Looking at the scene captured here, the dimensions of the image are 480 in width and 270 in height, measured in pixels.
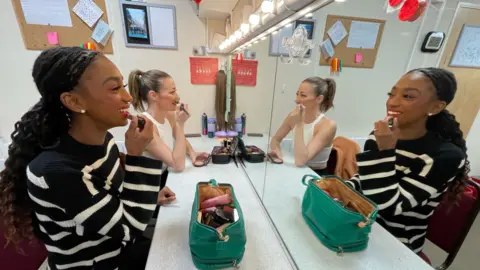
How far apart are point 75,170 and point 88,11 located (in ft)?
5.15

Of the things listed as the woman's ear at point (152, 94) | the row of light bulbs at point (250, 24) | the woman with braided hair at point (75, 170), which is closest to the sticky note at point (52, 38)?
the woman's ear at point (152, 94)

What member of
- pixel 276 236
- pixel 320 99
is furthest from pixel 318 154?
pixel 276 236

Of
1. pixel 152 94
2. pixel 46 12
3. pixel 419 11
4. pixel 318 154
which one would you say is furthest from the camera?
pixel 46 12

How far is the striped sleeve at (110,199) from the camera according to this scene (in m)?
0.50

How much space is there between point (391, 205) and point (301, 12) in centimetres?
67

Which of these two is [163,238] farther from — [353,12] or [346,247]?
[353,12]

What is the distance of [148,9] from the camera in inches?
60.0

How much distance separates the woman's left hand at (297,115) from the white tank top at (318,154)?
33 mm

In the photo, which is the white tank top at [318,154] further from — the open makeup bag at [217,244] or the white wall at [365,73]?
the open makeup bag at [217,244]

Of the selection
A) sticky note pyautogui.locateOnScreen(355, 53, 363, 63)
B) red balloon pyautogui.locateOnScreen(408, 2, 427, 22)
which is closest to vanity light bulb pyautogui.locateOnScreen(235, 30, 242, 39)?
sticky note pyautogui.locateOnScreen(355, 53, 363, 63)

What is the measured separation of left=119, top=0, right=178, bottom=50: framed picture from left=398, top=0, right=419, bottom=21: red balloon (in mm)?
1569

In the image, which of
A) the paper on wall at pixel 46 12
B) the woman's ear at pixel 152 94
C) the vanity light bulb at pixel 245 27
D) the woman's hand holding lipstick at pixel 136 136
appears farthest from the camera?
the paper on wall at pixel 46 12

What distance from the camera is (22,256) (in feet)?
2.55

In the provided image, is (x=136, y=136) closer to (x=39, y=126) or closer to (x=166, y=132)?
(x=39, y=126)
